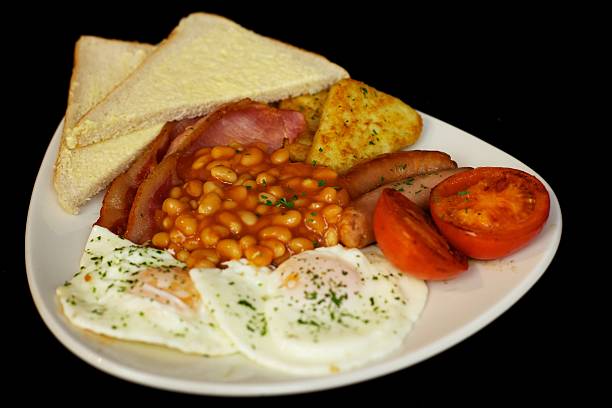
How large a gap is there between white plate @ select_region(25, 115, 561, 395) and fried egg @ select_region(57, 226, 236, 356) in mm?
68

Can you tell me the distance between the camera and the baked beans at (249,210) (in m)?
3.95

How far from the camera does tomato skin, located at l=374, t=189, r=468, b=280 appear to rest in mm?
3703

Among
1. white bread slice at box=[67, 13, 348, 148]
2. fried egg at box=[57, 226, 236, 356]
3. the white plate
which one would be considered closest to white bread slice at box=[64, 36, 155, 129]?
white bread slice at box=[67, 13, 348, 148]

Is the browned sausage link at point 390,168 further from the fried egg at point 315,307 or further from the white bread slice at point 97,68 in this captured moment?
the white bread slice at point 97,68

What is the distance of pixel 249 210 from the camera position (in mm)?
4180

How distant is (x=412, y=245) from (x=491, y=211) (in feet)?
1.61

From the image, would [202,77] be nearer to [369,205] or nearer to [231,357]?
[369,205]

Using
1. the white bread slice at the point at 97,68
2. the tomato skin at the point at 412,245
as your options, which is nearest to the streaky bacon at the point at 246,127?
the white bread slice at the point at 97,68

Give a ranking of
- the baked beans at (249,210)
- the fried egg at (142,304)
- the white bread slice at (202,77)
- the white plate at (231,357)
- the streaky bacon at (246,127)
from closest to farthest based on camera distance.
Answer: the white plate at (231,357), the fried egg at (142,304), the baked beans at (249,210), the streaky bacon at (246,127), the white bread slice at (202,77)

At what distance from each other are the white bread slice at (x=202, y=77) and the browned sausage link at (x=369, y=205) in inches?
55.5

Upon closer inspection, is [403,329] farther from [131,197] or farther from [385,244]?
[131,197]

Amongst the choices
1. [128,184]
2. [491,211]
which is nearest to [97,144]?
[128,184]

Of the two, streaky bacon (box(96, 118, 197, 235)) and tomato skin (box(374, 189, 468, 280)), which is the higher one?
tomato skin (box(374, 189, 468, 280))

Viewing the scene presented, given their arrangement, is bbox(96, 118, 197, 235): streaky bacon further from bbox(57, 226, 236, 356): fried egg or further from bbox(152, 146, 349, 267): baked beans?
bbox(57, 226, 236, 356): fried egg
